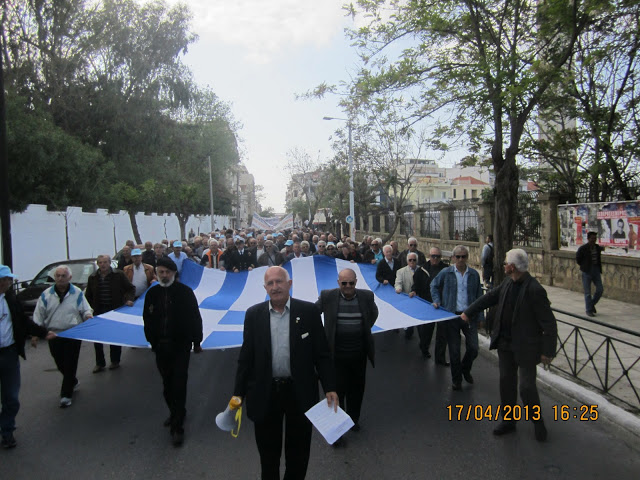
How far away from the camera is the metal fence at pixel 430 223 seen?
25.1m

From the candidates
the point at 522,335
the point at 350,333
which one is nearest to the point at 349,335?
the point at 350,333

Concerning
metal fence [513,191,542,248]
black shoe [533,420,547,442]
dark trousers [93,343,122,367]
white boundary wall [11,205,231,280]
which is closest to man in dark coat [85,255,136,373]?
dark trousers [93,343,122,367]

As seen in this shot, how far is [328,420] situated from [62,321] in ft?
13.8

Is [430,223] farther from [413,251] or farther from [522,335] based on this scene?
[522,335]

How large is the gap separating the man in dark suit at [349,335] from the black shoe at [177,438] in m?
1.60

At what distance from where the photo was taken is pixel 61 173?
808 inches

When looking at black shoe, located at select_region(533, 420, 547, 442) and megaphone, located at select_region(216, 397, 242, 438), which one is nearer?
megaphone, located at select_region(216, 397, 242, 438)

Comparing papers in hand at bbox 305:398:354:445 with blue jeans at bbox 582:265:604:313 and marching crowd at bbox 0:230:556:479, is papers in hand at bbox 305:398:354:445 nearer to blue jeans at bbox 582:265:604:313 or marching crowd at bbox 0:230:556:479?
marching crowd at bbox 0:230:556:479

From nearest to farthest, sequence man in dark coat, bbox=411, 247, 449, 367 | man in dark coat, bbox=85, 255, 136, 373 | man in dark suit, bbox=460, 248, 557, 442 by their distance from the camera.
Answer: man in dark suit, bbox=460, 248, 557, 442 < man in dark coat, bbox=85, 255, 136, 373 < man in dark coat, bbox=411, 247, 449, 367

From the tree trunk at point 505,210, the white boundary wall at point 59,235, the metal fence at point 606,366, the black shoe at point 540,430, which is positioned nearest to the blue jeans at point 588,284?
the metal fence at point 606,366

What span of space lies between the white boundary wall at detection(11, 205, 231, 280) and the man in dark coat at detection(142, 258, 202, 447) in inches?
530

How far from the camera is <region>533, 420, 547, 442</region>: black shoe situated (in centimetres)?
486

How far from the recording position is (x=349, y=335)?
5074 millimetres

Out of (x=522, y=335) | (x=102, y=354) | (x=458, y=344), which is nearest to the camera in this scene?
(x=522, y=335)
